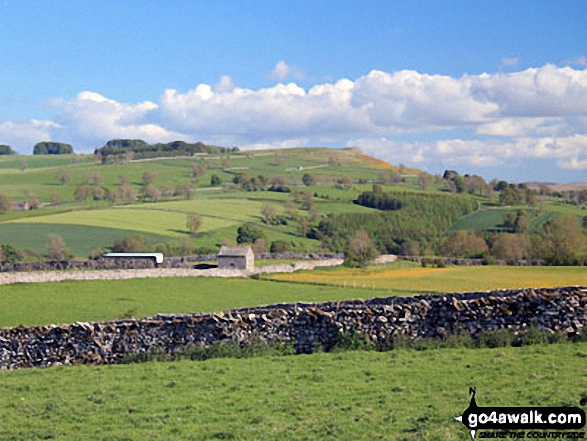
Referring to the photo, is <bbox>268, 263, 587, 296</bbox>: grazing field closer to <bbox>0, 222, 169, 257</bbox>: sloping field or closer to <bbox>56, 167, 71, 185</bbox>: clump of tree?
<bbox>0, 222, 169, 257</bbox>: sloping field

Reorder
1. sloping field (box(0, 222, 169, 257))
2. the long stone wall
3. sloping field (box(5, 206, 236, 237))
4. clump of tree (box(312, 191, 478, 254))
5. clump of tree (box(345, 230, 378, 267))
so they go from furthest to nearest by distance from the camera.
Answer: clump of tree (box(312, 191, 478, 254)) → sloping field (box(5, 206, 236, 237)) → sloping field (box(0, 222, 169, 257)) → clump of tree (box(345, 230, 378, 267)) → the long stone wall

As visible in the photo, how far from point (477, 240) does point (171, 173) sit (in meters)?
104

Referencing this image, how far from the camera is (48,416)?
13148 mm

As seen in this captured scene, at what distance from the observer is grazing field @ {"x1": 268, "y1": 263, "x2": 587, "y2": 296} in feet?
180

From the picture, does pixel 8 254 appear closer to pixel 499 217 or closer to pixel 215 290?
pixel 215 290

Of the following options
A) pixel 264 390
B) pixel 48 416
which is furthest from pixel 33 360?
pixel 264 390

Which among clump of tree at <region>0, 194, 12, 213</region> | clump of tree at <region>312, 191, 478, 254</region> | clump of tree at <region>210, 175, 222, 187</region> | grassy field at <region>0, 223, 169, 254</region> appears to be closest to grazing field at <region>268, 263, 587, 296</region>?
grassy field at <region>0, 223, 169, 254</region>

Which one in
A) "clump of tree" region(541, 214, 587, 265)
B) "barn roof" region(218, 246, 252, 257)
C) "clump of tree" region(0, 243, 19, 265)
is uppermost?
"clump of tree" region(541, 214, 587, 265)

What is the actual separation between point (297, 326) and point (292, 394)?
4707 mm

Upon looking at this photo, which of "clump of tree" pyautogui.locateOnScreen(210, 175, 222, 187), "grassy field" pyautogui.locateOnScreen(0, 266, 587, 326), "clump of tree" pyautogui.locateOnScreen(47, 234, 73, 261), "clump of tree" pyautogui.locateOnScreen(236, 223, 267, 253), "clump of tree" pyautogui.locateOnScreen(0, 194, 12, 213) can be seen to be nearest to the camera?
"grassy field" pyautogui.locateOnScreen(0, 266, 587, 326)

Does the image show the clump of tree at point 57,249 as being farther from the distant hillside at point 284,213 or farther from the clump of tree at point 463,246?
the clump of tree at point 463,246

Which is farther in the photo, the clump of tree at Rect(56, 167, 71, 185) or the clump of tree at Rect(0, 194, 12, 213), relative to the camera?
the clump of tree at Rect(56, 167, 71, 185)

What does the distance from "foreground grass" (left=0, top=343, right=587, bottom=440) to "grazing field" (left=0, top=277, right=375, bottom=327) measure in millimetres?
21208

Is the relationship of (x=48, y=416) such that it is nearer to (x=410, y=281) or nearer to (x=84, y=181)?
(x=410, y=281)
